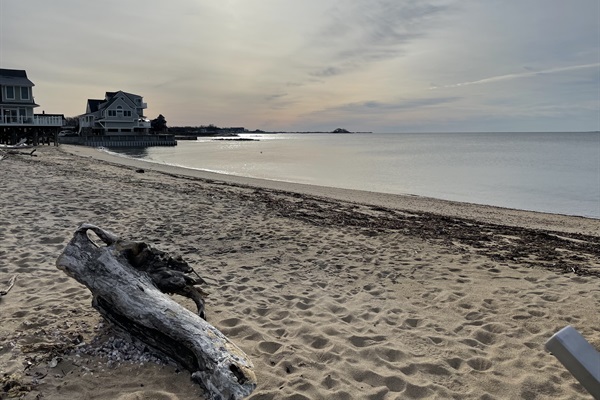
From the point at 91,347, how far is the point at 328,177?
95.8 feet

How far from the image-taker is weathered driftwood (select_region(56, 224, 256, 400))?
133 inches

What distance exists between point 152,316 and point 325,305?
95.8 inches

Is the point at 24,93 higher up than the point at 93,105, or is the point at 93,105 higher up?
the point at 93,105

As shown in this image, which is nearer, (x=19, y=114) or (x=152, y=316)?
(x=152, y=316)

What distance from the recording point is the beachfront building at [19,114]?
4253 centimetres

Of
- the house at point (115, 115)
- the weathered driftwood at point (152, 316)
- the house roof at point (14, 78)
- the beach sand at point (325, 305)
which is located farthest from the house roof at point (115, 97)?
the weathered driftwood at point (152, 316)

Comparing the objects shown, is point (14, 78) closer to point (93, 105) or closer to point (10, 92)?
point (10, 92)

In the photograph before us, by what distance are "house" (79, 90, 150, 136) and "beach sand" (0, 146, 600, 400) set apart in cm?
6850

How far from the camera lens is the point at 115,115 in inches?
2864

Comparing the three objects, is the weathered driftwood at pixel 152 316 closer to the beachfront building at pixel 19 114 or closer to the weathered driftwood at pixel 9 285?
the weathered driftwood at pixel 9 285

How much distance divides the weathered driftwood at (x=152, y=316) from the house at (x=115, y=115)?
76.0 meters

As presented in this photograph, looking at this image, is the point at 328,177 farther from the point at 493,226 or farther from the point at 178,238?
the point at 178,238

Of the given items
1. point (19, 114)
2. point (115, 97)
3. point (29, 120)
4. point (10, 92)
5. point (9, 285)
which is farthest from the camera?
point (115, 97)

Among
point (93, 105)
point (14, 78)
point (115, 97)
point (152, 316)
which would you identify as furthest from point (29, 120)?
point (152, 316)
